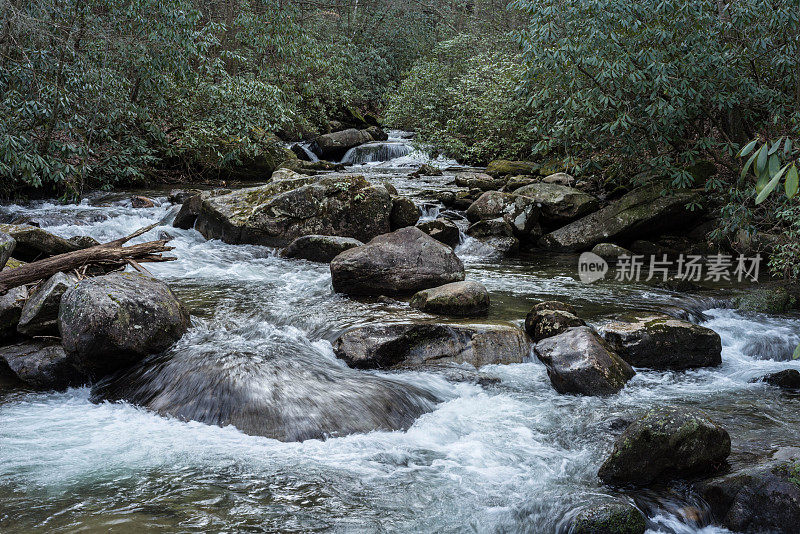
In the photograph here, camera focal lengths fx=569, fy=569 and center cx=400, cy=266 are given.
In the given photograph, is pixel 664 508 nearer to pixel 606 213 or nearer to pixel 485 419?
pixel 485 419

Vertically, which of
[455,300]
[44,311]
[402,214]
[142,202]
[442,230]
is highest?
[402,214]

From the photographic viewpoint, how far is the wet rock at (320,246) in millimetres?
9336

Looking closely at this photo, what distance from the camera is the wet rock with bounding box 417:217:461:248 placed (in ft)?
34.1

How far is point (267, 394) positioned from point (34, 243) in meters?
4.57

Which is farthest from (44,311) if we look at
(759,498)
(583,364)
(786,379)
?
(786,379)

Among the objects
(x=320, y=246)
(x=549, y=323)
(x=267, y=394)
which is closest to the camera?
(x=267, y=394)

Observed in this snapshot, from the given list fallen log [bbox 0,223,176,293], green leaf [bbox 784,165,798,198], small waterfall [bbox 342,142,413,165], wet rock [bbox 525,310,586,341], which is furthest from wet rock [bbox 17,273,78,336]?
small waterfall [bbox 342,142,413,165]

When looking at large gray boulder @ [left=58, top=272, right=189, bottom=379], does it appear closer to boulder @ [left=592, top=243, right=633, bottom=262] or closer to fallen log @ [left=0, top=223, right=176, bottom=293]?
fallen log @ [left=0, top=223, right=176, bottom=293]

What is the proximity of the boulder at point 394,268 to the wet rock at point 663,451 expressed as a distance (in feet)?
13.3

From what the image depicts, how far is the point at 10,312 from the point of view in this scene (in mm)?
5723

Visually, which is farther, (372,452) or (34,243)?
(34,243)

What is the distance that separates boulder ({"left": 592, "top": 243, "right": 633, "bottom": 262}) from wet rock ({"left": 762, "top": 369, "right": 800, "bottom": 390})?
4.62m

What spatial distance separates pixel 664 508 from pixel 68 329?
5.03m

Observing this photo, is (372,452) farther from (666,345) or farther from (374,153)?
(374,153)
